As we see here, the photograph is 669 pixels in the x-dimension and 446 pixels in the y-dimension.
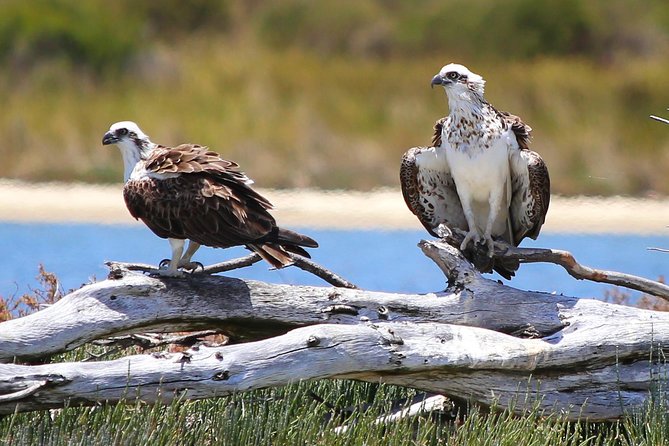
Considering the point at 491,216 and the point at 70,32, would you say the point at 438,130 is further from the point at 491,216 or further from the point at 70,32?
the point at 70,32

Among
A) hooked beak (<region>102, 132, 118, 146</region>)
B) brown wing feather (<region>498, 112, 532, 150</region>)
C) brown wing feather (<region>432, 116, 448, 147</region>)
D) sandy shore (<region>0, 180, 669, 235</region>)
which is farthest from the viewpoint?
sandy shore (<region>0, 180, 669, 235</region>)

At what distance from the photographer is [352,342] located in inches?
221

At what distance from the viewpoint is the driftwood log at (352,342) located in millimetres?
5457

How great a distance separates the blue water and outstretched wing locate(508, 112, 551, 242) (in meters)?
5.28

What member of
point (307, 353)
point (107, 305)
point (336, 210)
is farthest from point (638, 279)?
point (336, 210)

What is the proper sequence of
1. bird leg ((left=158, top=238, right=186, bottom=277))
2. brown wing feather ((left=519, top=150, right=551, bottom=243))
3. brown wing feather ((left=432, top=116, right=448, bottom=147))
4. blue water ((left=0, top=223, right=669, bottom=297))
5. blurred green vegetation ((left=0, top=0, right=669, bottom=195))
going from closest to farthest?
bird leg ((left=158, top=238, right=186, bottom=277))
brown wing feather ((left=519, top=150, right=551, bottom=243))
brown wing feather ((left=432, top=116, right=448, bottom=147))
blue water ((left=0, top=223, right=669, bottom=297))
blurred green vegetation ((left=0, top=0, right=669, bottom=195))

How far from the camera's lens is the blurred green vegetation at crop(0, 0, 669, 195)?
1589cm

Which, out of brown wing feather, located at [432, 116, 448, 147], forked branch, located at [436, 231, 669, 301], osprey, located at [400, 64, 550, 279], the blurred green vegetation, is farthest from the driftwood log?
the blurred green vegetation

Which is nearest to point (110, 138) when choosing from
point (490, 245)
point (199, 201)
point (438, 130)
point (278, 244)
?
point (199, 201)

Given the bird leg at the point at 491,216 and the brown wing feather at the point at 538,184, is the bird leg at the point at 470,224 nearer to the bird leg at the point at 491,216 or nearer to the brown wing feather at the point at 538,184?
the bird leg at the point at 491,216

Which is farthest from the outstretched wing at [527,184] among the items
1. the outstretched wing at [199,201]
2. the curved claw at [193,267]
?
the curved claw at [193,267]

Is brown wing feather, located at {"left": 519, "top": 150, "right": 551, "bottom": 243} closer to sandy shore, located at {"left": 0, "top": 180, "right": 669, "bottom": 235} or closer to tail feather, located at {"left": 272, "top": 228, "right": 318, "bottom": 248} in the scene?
tail feather, located at {"left": 272, "top": 228, "right": 318, "bottom": 248}

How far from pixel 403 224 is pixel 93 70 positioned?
5.19 metres

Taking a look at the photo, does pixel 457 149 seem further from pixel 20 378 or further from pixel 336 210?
pixel 336 210
